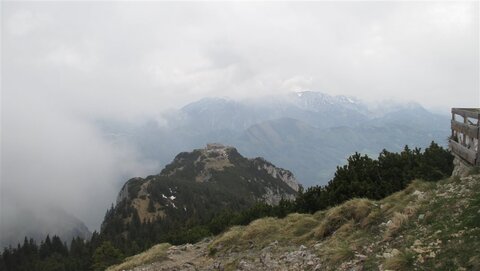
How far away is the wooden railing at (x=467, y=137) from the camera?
47.9ft

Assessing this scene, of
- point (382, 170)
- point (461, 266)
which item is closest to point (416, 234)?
point (461, 266)

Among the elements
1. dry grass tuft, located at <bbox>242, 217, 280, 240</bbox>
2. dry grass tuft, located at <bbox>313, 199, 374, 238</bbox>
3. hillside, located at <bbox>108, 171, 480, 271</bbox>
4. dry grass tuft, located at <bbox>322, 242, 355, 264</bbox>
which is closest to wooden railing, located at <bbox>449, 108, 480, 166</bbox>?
hillside, located at <bbox>108, 171, 480, 271</bbox>

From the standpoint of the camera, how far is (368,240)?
12.2m

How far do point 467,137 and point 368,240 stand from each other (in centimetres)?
778

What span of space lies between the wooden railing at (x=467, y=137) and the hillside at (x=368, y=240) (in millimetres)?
1243

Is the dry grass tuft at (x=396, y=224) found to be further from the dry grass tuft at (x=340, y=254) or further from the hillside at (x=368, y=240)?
the dry grass tuft at (x=340, y=254)

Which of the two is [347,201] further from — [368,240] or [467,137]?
[467,137]

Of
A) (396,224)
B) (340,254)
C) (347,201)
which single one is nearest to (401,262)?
(340,254)

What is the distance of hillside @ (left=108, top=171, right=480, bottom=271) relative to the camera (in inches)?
350

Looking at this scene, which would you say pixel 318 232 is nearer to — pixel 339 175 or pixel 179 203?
pixel 339 175

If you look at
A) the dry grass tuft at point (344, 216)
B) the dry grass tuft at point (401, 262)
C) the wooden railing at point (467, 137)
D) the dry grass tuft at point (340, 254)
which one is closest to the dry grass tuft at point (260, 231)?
the dry grass tuft at point (344, 216)

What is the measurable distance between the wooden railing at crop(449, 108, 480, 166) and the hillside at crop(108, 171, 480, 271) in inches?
48.9

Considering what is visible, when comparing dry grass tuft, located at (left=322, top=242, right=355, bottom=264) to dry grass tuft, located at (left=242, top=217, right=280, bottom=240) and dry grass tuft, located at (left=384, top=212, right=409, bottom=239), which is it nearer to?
dry grass tuft, located at (left=384, top=212, right=409, bottom=239)

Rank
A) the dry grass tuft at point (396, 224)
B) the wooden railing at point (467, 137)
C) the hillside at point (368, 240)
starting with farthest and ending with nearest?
the wooden railing at point (467, 137)
the dry grass tuft at point (396, 224)
the hillside at point (368, 240)
